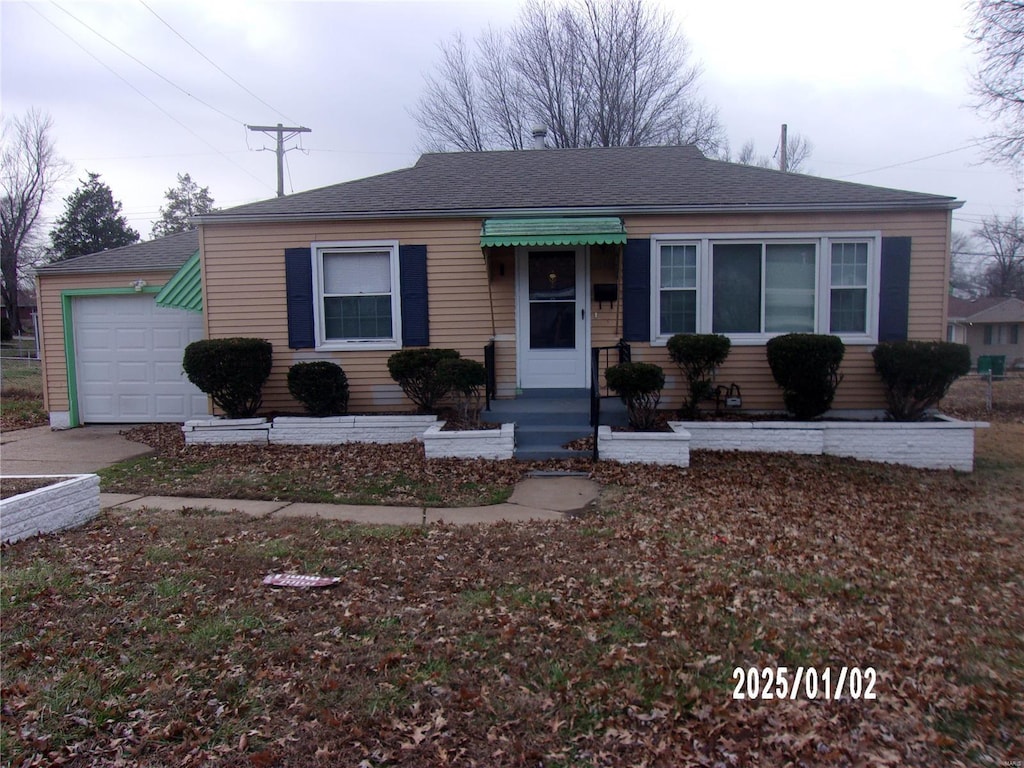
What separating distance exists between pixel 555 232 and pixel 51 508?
6087mm

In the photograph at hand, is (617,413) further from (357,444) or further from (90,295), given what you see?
(90,295)

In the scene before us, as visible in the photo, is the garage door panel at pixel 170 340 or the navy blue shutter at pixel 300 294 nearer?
the navy blue shutter at pixel 300 294

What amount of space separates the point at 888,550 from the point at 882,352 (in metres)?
4.69

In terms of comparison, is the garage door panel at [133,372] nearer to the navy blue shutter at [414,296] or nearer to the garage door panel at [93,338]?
the garage door panel at [93,338]

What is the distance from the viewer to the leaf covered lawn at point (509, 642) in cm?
272

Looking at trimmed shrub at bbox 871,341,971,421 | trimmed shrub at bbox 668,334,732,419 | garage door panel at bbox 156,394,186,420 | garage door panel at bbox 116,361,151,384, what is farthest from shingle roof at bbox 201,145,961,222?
garage door panel at bbox 156,394,186,420

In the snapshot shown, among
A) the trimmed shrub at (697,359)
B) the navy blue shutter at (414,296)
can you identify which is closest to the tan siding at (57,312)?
the navy blue shutter at (414,296)

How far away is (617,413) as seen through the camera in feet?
29.5

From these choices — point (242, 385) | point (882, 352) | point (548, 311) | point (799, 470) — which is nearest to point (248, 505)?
point (242, 385)

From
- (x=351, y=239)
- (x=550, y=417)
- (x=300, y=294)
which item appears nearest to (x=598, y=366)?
(x=550, y=417)

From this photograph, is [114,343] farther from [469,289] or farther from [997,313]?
[997,313]

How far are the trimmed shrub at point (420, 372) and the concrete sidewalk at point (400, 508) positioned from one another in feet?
8.75

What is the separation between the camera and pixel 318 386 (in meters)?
9.19
